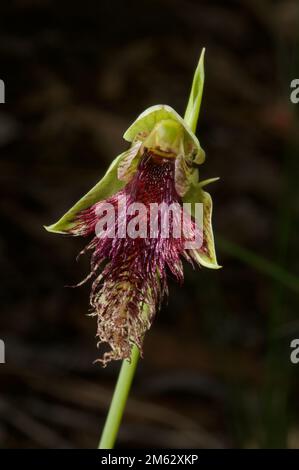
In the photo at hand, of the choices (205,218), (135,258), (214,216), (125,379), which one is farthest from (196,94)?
(214,216)

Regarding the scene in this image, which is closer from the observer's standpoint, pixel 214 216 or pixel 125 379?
pixel 125 379

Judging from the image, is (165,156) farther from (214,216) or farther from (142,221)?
(214,216)

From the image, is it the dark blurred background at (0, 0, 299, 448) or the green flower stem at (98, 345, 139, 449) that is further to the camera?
the dark blurred background at (0, 0, 299, 448)

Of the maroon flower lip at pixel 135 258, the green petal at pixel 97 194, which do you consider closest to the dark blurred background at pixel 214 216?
the maroon flower lip at pixel 135 258

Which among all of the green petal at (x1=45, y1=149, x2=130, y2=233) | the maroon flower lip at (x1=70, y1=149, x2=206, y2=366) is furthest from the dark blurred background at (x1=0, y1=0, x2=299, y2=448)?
the green petal at (x1=45, y1=149, x2=130, y2=233)

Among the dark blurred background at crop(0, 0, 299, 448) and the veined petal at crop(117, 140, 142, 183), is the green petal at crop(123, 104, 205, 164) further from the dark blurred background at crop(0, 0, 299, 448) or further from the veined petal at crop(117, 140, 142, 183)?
the dark blurred background at crop(0, 0, 299, 448)

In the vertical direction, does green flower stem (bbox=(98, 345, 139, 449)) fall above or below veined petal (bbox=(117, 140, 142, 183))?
below

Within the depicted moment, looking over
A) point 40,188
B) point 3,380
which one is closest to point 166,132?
point 3,380

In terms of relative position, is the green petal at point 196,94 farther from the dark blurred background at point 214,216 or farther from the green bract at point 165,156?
the dark blurred background at point 214,216
